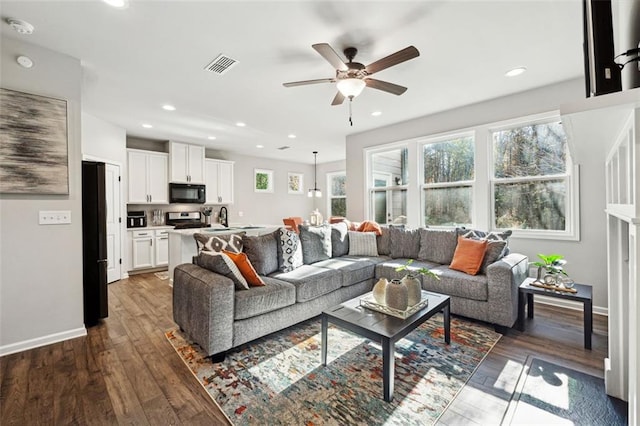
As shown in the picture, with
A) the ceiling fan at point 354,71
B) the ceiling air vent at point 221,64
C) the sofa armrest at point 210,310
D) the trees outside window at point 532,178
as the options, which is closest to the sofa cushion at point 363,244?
the trees outside window at point 532,178

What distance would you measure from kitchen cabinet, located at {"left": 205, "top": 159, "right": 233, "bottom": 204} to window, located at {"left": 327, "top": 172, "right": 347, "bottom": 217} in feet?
10.4

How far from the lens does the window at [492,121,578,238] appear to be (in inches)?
136

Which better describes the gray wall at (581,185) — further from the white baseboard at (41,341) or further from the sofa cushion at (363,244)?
the white baseboard at (41,341)

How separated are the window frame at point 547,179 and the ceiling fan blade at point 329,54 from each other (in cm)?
266

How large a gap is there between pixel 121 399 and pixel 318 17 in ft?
9.88

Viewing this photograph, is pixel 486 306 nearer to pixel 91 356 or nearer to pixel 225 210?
pixel 91 356

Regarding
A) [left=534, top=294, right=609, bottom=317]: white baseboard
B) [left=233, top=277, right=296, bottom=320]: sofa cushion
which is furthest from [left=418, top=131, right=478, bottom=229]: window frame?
[left=233, top=277, right=296, bottom=320]: sofa cushion

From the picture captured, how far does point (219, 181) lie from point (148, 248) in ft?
7.03

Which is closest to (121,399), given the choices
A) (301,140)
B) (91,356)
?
(91,356)

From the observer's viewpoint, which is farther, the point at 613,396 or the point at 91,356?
the point at 91,356

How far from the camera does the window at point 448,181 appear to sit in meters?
4.25

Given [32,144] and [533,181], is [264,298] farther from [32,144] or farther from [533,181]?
[533,181]

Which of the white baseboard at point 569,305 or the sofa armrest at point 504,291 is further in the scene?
the white baseboard at point 569,305

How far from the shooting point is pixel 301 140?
6.14 meters
